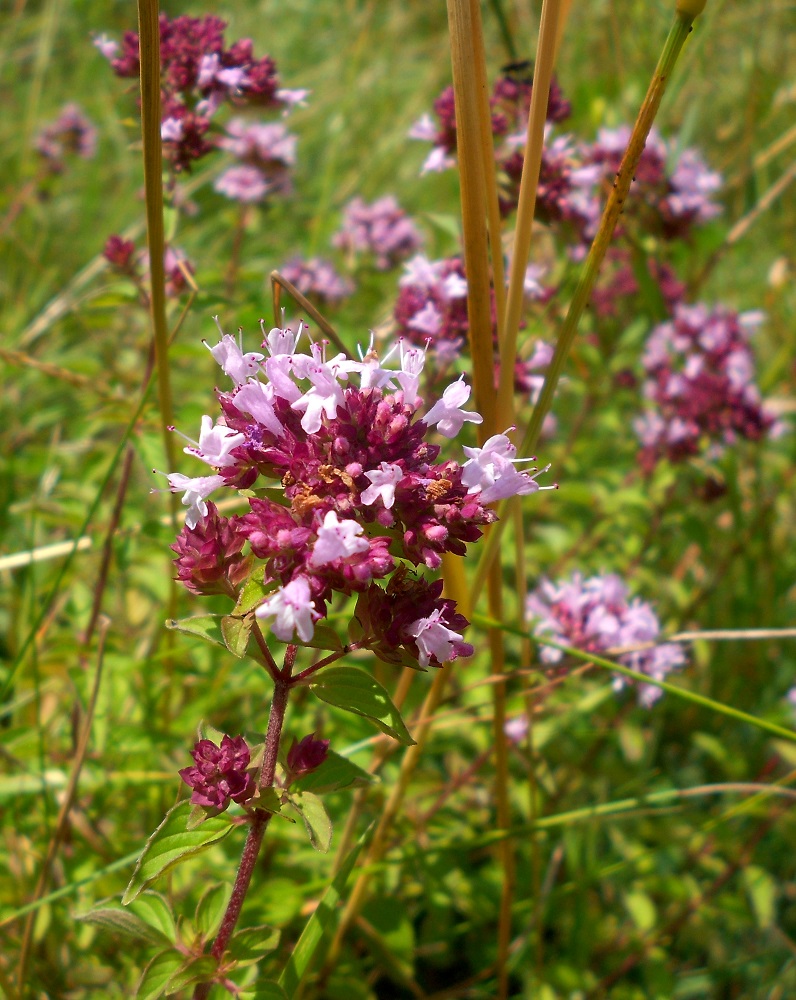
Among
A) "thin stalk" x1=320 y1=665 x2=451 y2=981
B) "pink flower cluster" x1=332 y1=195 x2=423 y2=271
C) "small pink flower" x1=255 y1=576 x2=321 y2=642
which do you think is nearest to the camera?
"small pink flower" x1=255 y1=576 x2=321 y2=642

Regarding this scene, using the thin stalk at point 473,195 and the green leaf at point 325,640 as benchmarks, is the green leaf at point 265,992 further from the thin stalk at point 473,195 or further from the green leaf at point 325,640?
the thin stalk at point 473,195

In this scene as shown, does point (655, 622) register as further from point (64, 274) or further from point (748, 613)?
point (64, 274)

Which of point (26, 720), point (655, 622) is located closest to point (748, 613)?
point (655, 622)

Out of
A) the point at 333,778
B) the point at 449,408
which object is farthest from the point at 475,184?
the point at 333,778

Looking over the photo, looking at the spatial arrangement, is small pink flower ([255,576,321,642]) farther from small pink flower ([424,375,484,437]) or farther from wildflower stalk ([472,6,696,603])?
wildflower stalk ([472,6,696,603])

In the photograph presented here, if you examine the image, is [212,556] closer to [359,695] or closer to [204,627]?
[204,627]

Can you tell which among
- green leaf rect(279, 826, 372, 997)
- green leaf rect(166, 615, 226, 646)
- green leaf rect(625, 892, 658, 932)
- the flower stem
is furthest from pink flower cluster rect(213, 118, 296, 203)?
green leaf rect(625, 892, 658, 932)

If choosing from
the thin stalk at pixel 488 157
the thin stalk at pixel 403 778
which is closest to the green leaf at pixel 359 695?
the thin stalk at pixel 403 778
